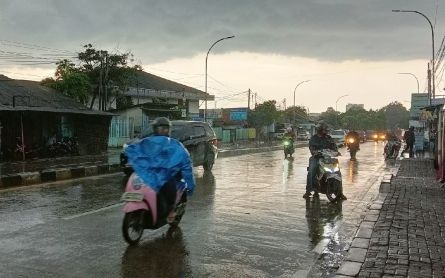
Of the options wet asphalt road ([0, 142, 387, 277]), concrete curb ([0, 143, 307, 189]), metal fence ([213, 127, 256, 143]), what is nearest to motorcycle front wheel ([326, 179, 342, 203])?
wet asphalt road ([0, 142, 387, 277])

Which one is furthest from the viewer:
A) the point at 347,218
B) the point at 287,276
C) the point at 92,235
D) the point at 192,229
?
the point at 347,218

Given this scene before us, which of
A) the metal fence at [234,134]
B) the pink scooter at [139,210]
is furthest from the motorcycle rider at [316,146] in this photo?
the metal fence at [234,134]

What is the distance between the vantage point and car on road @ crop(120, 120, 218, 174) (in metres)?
16.2

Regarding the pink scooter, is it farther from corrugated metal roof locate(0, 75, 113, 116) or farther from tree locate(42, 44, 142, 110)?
tree locate(42, 44, 142, 110)

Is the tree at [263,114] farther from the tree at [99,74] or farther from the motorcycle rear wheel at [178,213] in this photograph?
the motorcycle rear wheel at [178,213]

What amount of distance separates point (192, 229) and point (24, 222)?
2741 mm

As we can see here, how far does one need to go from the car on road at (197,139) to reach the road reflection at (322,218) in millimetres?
6315

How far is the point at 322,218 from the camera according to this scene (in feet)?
28.9

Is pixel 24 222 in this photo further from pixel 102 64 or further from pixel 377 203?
pixel 102 64

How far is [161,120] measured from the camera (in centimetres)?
700

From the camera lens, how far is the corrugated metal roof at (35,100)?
2197 centimetres

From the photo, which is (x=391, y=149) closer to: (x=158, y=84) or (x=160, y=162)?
(x=160, y=162)

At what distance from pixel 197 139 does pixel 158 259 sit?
11168mm

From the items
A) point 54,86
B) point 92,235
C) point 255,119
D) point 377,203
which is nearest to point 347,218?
point 377,203
